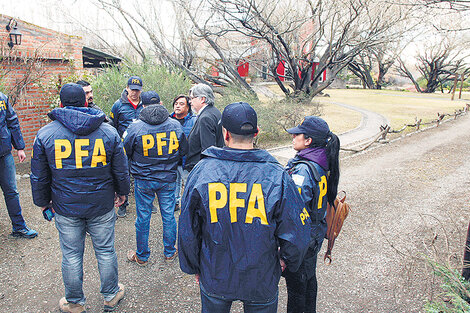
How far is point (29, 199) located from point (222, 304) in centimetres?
491

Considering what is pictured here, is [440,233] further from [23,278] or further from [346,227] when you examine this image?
[23,278]

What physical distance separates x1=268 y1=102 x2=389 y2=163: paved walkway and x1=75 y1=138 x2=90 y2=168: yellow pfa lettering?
246 inches

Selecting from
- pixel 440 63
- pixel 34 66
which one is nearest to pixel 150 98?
pixel 34 66

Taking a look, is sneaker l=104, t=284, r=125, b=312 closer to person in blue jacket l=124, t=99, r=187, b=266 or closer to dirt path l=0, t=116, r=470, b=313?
dirt path l=0, t=116, r=470, b=313

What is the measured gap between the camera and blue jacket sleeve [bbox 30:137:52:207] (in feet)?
8.93

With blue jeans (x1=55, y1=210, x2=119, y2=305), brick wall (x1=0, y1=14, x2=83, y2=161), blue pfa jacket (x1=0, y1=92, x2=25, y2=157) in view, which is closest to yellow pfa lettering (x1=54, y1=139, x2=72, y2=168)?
blue jeans (x1=55, y1=210, x2=119, y2=305)

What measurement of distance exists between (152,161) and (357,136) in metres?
10.3

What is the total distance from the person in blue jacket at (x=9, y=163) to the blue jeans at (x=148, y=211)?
162 centimetres

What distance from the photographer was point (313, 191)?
2.46m

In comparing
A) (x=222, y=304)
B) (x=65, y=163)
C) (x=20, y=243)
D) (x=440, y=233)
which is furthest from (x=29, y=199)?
(x=440, y=233)

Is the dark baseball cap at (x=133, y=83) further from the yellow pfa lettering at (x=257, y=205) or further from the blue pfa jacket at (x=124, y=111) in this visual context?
the yellow pfa lettering at (x=257, y=205)

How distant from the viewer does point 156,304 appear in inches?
124

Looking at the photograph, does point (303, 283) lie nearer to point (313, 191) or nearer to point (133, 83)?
point (313, 191)

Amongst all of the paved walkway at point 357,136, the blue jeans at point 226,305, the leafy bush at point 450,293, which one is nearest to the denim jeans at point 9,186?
the blue jeans at point 226,305
